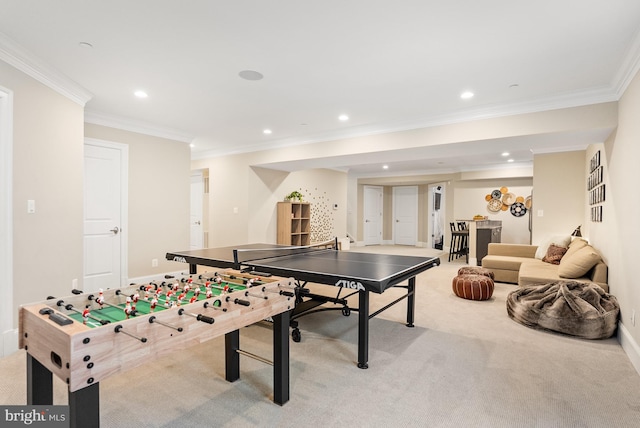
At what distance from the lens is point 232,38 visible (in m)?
2.51

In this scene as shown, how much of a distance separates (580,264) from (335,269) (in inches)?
119

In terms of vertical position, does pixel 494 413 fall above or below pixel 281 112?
below

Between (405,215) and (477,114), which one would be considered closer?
(477,114)

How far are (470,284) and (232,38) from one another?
396 cm

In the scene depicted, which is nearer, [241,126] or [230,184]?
[241,126]

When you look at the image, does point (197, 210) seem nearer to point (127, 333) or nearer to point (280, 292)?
point (280, 292)

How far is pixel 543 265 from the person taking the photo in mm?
4707

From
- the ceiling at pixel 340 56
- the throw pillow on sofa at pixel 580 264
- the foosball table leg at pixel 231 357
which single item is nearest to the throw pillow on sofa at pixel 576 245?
the throw pillow on sofa at pixel 580 264

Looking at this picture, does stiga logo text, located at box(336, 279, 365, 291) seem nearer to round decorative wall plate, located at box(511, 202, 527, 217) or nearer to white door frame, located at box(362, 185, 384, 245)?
round decorative wall plate, located at box(511, 202, 527, 217)

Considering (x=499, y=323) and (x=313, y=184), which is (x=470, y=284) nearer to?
(x=499, y=323)

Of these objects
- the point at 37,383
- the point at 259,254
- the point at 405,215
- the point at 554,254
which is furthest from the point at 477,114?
the point at 405,215

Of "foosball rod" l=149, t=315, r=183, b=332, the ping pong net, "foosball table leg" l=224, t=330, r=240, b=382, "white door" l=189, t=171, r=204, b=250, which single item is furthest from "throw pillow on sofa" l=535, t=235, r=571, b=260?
"white door" l=189, t=171, r=204, b=250

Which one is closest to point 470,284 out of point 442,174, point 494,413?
point 494,413

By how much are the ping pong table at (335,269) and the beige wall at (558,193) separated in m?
3.84
